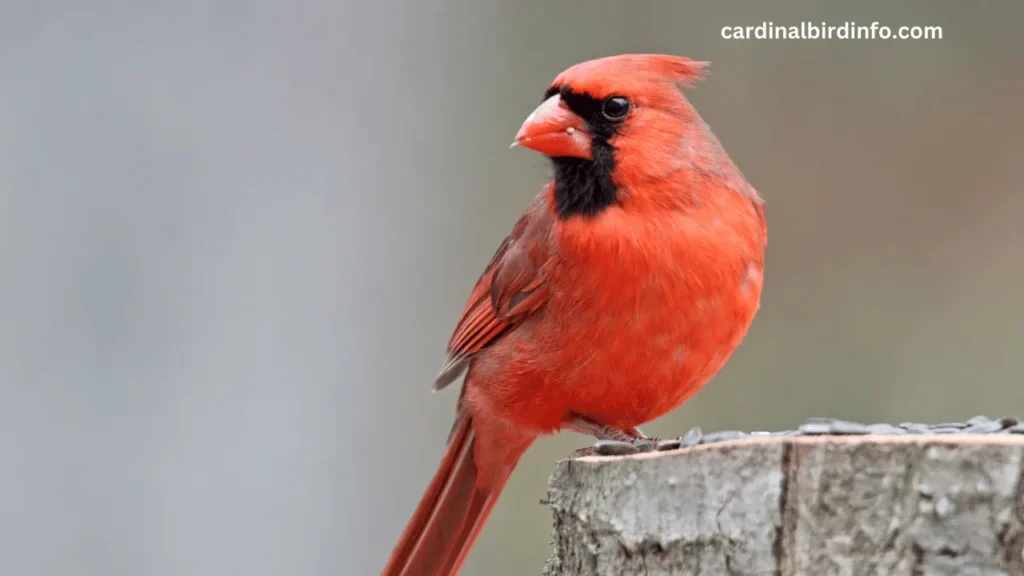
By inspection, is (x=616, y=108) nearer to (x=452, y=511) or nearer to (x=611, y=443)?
(x=611, y=443)

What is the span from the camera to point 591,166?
215cm

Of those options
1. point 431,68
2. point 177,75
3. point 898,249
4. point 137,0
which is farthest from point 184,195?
point 898,249

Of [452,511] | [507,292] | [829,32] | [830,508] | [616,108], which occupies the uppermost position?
[829,32]

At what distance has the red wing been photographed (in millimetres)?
2307

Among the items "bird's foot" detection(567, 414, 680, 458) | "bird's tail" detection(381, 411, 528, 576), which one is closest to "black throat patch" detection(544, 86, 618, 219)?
"bird's foot" detection(567, 414, 680, 458)

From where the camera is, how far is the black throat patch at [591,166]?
2.14m

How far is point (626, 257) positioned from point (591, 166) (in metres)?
0.17

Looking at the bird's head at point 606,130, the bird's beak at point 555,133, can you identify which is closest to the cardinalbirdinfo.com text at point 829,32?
the bird's head at point 606,130

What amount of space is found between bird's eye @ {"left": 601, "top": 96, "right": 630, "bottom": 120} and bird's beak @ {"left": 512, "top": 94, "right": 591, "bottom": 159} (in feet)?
0.15

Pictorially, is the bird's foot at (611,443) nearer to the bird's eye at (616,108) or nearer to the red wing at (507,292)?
the red wing at (507,292)

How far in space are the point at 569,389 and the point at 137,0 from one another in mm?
2258

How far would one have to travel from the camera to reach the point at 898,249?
427cm

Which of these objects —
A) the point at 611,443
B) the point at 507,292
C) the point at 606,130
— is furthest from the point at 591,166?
the point at 611,443

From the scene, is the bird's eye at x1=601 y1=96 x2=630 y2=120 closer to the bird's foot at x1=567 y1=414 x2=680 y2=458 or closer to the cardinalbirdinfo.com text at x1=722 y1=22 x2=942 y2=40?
the bird's foot at x1=567 y1=414 x2=680 y2=458
